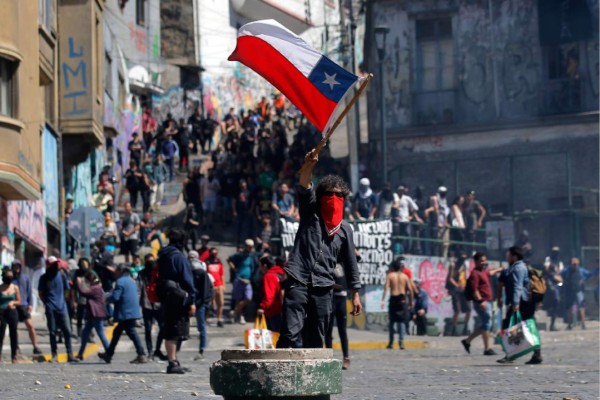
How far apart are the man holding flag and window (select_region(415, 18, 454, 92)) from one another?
2859 cm

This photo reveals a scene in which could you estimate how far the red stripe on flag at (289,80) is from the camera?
38.5 ft

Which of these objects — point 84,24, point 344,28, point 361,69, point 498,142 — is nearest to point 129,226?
point 84,24

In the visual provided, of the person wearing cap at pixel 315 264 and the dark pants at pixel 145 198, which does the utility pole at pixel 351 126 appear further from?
the person wearing cap at pixel 315 264

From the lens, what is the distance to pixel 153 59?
5347cm

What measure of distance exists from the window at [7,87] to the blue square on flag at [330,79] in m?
16.4

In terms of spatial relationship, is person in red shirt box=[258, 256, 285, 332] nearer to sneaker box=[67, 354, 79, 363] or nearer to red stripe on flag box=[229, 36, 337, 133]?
sneaker box=[67, 354, 79, 363]

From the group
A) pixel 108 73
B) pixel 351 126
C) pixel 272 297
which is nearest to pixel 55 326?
pixel 272 297

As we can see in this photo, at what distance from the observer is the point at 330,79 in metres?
11.8

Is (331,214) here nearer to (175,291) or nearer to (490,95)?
(175,291)

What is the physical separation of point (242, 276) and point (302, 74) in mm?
16478

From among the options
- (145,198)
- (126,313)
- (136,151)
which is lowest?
(126,313)

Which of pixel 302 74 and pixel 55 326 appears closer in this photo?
pixel 302 74

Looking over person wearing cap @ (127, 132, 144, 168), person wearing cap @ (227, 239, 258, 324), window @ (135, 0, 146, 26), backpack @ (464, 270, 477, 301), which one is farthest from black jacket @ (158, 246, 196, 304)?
window @ (135, 0, 146, 26)

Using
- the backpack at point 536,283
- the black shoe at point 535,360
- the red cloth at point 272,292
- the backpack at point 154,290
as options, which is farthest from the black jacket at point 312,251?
the backpack at point 536,283
